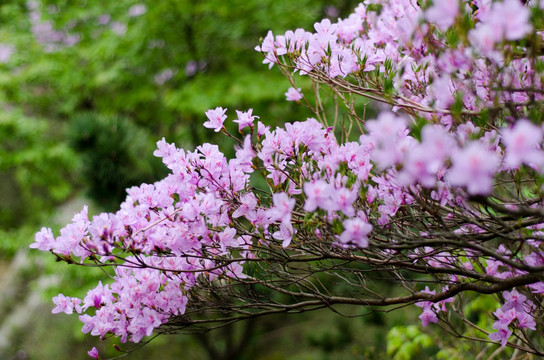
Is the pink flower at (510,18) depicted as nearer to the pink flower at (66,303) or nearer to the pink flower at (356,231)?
the pink flower at (356,231)

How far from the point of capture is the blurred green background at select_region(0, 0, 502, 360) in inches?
169

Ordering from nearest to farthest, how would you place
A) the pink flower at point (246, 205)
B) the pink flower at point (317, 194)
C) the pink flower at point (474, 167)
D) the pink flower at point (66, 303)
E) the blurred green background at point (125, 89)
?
the pink flower at point (474, 167) < the pink flower at point (317, 194) < the pink flower at point (246, 205) < the pink flower at point (66, 303) < the blurred green background at point (125, 89)

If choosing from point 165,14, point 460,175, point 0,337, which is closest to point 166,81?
point 165,14

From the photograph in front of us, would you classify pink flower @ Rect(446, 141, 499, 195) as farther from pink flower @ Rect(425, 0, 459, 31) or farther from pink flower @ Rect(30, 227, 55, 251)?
pink flower @ Rect(30, 227, 55, 251)

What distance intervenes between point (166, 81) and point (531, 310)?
5619mm

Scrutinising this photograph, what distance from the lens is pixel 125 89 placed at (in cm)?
622

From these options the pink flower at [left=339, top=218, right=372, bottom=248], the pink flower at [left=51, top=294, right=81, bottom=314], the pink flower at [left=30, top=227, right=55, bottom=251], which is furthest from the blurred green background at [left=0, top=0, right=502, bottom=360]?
the pink flower at [left=339, top=218, right=372, bottom=248]

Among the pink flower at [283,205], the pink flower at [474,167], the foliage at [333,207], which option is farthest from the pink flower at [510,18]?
the pink flower at [283,205]

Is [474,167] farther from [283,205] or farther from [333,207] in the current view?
[283,205]

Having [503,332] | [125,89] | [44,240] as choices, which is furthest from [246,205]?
[125,89]

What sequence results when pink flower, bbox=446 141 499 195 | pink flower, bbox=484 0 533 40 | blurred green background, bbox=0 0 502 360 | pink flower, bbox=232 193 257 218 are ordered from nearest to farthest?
pink flower, bbox=446 141 499 195 < pink flower, bbox=484 0 533 40 < pink flower, bbox=232 193 257 218 < blurred green background, bbox=0 0 502 360

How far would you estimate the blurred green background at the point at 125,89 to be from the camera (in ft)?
14.1

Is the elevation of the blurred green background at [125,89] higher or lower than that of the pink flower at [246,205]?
lower

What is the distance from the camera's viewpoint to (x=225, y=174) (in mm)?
1514
